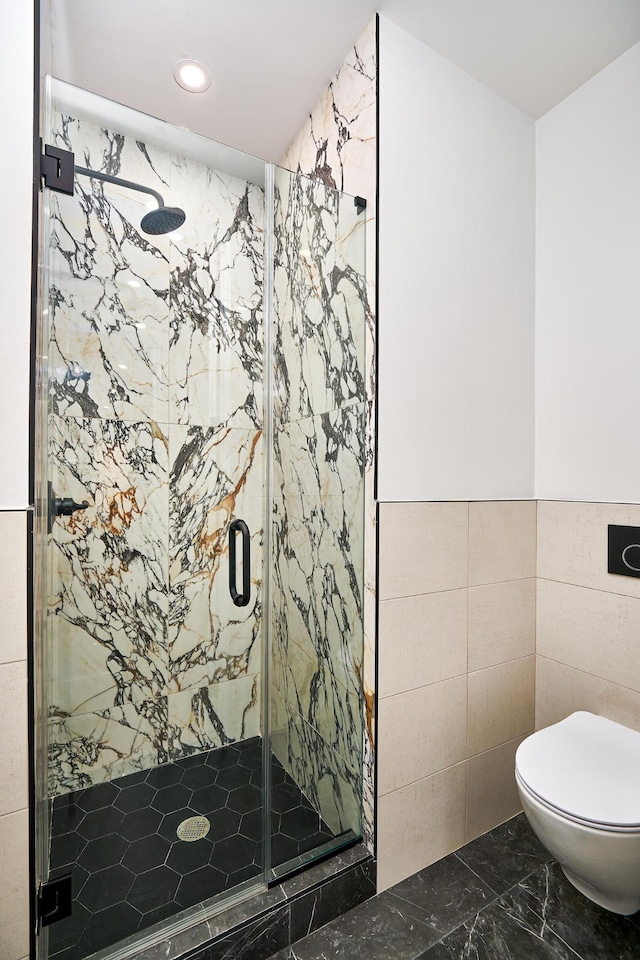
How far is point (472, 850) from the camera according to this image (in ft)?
5.57

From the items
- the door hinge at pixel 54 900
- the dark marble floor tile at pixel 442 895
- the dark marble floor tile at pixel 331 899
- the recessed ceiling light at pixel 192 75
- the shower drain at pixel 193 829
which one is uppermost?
the recessed ceiling light at pixel 192 75

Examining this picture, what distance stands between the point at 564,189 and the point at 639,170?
0.94ft

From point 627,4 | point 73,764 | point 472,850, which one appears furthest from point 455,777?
point 627,4

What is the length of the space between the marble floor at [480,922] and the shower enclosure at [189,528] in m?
0.21

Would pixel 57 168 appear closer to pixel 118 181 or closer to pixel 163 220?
pixel 118 181

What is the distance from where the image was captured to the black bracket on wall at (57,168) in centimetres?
113

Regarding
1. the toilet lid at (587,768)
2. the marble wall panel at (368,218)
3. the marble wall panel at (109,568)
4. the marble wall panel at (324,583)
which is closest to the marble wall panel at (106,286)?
the marble wall panel at (109,568)

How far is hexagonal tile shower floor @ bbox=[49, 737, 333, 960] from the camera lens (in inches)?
50.5

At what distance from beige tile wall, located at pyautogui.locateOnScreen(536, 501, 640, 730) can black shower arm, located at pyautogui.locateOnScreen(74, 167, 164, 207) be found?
1.73 metres

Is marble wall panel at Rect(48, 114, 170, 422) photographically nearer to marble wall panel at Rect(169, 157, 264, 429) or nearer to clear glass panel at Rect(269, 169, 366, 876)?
marble wall panel at Rect(169, 157, 264, 429)

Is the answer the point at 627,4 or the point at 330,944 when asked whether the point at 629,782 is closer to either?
the point at 330,944

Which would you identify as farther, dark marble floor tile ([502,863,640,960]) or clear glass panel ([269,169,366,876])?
clear glass panel ([269,169,366,876])

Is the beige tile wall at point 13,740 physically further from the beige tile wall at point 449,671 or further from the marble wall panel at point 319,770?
the beige tile wall at point 449,671

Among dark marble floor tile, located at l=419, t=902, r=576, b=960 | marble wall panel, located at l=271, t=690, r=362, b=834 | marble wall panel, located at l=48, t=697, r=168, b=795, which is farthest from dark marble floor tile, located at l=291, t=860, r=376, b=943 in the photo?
marble wall panel, located at l=48, t=697, r=168, b=795
